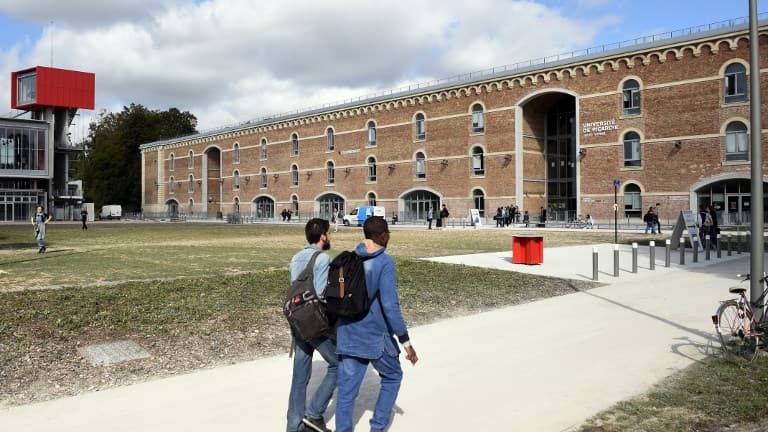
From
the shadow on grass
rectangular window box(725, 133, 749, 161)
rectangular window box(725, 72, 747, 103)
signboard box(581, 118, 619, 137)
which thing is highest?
rectangular window box(725, 72, 747, 103)

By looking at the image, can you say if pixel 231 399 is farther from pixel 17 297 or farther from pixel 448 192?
pixel 448 192

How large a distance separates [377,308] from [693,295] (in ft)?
31.4

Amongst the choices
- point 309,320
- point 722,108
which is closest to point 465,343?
point 309,320

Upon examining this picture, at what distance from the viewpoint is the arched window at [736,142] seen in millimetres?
36562

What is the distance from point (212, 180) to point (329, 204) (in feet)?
79.0

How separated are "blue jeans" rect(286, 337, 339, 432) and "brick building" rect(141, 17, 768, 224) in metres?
38.6

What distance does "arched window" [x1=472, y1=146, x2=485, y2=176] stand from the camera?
1972 inches

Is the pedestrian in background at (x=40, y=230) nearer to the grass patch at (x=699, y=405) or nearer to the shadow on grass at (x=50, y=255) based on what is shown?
the shadow on grass at (x=50, y=255)

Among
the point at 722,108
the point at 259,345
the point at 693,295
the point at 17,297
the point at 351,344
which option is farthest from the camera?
the point at 722,108

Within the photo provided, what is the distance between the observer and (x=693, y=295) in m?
11.7

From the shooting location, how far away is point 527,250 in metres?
17.2

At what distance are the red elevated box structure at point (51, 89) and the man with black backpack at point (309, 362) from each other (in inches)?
2829

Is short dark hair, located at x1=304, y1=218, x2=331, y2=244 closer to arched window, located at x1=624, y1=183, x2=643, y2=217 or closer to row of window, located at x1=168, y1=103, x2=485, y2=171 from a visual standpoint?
arched window, located at x1=624, y1=183, x2=643, y2=217

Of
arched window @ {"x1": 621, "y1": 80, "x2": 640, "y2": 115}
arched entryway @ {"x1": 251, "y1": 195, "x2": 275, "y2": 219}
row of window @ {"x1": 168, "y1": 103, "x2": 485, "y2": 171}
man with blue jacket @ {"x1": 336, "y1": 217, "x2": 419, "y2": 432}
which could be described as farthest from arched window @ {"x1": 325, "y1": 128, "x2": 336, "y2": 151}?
man with blue jacket @ {"x1": 336, "y1": 217, "x2": 419, "y2": 432}
